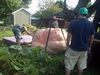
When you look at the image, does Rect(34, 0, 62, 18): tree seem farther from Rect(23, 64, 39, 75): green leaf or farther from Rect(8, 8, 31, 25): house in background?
Rect(23, 64, 39, 75): green leaf

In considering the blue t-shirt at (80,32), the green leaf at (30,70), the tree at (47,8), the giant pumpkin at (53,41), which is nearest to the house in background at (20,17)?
the tree at (47,8)

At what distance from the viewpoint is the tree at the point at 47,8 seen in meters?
41.0

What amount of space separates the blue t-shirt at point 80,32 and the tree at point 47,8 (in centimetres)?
3739

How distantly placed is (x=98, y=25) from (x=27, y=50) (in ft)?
6.88

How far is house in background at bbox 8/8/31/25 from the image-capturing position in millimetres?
29203

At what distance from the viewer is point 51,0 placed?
45250 mm

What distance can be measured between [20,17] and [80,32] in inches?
1129

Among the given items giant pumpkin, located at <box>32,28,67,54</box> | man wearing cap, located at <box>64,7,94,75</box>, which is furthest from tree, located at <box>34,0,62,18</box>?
man wearing cap, located at <box>64,7,94,75</box>

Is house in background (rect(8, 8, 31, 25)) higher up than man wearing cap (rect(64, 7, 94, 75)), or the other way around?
man wearing cap (rect(64, 7, 94, 75))

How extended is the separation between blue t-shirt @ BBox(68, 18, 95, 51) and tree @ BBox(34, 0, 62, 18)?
37392 mm

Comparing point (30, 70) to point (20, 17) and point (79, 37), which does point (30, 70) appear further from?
point (20, 17)

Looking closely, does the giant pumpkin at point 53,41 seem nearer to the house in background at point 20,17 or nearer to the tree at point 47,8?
the house in background at point 20,17

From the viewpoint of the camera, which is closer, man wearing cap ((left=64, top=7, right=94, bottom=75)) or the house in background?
man wearing cap ((left=64, top=7, right=94, bottom=75))

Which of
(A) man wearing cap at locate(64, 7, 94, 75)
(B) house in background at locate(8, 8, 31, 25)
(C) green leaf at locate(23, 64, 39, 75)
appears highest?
(A) man wearing cap at locate(64, 7, 94, 75)
